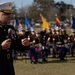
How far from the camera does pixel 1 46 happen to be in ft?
11.9

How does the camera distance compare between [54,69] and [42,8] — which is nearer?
[54,69]

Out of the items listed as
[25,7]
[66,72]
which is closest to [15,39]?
[66,72]

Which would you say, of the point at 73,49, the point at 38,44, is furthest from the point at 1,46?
the point at 73,49

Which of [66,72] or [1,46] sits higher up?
[1,46]

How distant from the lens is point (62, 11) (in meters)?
76.7

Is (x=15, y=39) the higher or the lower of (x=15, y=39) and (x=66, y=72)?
the higher

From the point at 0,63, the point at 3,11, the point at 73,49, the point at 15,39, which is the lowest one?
the point at 73,49

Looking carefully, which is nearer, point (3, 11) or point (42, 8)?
point (3, 11)

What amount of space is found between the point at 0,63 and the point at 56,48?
11.8 metres

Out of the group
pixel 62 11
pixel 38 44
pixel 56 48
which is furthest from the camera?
pixel 62 11

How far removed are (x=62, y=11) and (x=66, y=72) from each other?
6621 centimetres

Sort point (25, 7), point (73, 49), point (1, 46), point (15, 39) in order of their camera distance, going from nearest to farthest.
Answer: point (1, 46), point (15, 39), point (73, 49), point (25, 7)

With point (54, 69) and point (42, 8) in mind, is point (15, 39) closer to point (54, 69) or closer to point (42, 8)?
point (54, 69)

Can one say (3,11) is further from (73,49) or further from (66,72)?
(73,49)
